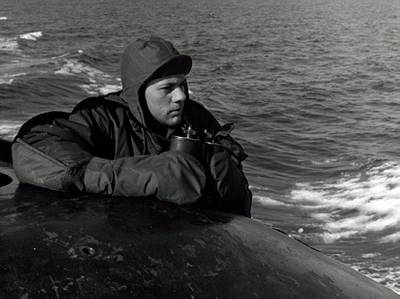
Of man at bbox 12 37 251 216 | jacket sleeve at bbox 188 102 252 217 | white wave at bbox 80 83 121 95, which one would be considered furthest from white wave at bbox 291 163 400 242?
white wave at bbox 80 83 121 95

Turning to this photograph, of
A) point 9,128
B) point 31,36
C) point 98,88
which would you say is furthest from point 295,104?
point 31,36

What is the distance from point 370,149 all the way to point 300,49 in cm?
2096

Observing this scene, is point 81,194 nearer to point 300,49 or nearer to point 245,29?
point 300,49

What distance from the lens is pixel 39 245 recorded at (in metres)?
2.85

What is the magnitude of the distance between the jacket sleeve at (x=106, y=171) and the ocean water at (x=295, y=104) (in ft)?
15.5

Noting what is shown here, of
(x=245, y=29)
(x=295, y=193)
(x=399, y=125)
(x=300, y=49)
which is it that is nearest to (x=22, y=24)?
(x=245, y=29)

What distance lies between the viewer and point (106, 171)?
132 inches

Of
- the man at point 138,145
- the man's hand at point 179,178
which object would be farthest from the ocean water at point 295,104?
the man's hand at point 179,178

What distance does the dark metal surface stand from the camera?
8.71ft

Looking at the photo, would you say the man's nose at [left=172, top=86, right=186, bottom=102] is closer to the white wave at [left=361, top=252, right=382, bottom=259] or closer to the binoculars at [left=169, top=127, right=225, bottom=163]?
the binoculars at [left=169, top=127, right=225, bottom=163]

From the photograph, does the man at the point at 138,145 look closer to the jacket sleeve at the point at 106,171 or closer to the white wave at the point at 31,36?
the jacket sleeve at the point at 106,171

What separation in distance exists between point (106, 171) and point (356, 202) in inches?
310

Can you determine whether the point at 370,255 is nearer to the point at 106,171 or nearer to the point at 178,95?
the point at 178,95

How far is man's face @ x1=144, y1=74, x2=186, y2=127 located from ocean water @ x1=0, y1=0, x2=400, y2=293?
14.5 ft
